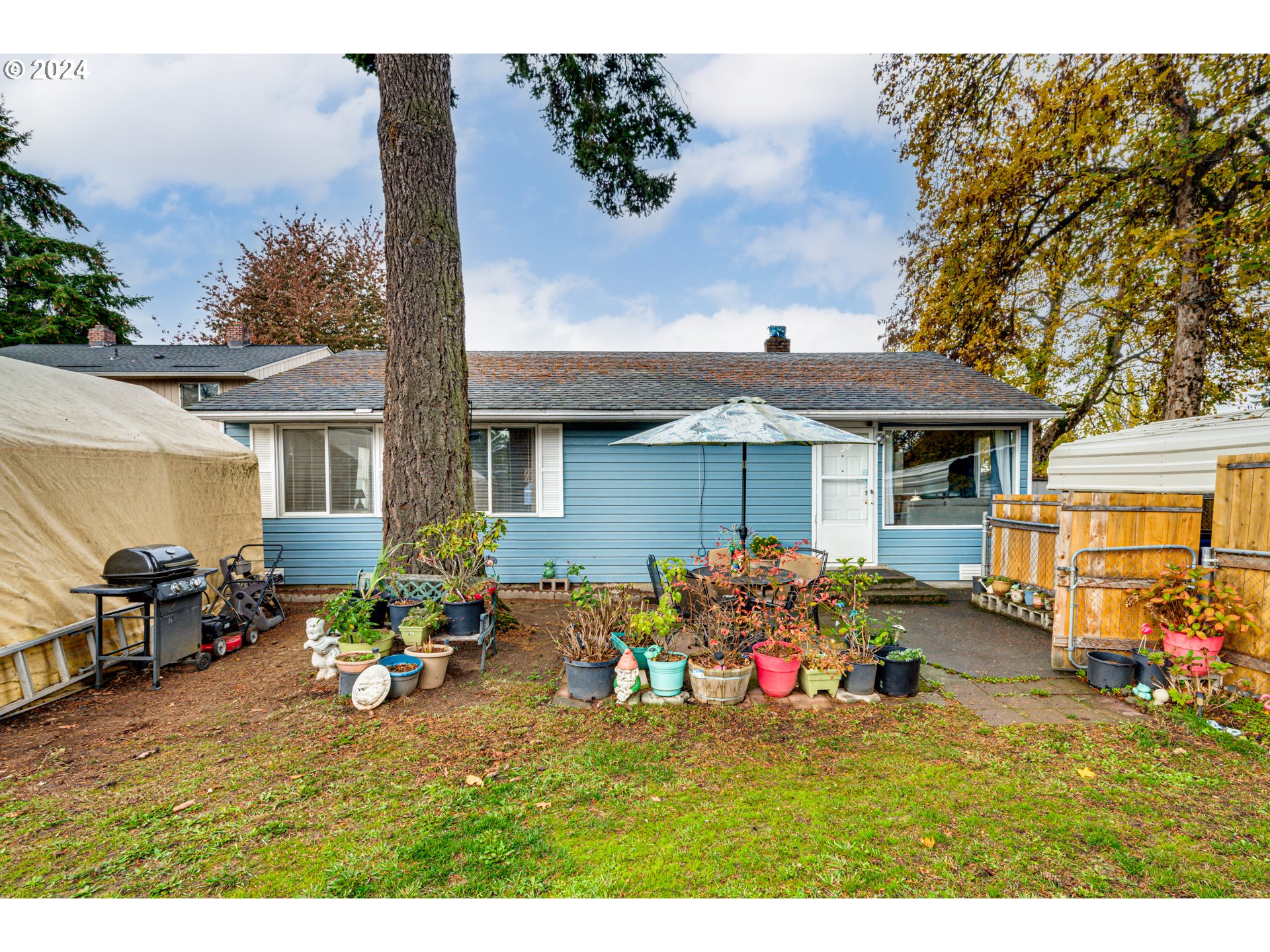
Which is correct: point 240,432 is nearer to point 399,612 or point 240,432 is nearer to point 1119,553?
point 399,612

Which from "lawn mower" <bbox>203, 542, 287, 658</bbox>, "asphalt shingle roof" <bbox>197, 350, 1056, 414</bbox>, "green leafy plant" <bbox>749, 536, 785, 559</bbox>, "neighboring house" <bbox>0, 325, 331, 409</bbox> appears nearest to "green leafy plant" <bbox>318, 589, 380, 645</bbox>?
"lawn mower" <bbox>203, 542, 287, 658</bbox>

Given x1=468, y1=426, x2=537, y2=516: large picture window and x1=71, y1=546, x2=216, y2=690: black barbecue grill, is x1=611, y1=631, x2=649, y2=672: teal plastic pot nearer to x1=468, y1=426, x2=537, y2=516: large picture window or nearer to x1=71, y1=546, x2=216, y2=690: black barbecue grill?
x1=71, y1=546, x2=216, y2=690: black barbecue grill

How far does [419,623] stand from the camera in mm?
4242

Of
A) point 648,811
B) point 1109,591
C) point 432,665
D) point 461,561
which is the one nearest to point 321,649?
point 432,665

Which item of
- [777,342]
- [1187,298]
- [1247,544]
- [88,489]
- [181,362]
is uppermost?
[181,362]

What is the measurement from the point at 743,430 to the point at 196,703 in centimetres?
472

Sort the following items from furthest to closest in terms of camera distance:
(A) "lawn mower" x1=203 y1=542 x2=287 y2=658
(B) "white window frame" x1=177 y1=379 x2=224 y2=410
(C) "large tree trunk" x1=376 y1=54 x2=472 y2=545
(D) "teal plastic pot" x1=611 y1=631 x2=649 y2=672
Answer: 1. (B) "white window frame" x1=177 y1=379 x2=224 y2=410
2. (C) "large tree trunk" x1=376 y1=54 x2=472 y2=545
3. (A) "lawn mower" x1=203 y1=542 x2=287 y2=658
4. (D) "teal plastic pot" x1=611 y1=631 x2=649 y2=672

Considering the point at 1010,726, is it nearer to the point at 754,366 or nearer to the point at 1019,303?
the point at 754,366

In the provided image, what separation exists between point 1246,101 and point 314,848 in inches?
562

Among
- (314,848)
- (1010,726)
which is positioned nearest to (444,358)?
(314,848)

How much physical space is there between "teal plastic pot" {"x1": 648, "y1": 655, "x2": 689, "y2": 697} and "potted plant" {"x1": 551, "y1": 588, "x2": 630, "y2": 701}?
Answer: 30 centimetres

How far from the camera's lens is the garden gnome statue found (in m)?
3.77

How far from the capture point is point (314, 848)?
2.25 m

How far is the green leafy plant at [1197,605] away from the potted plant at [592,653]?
3912 millimetres
